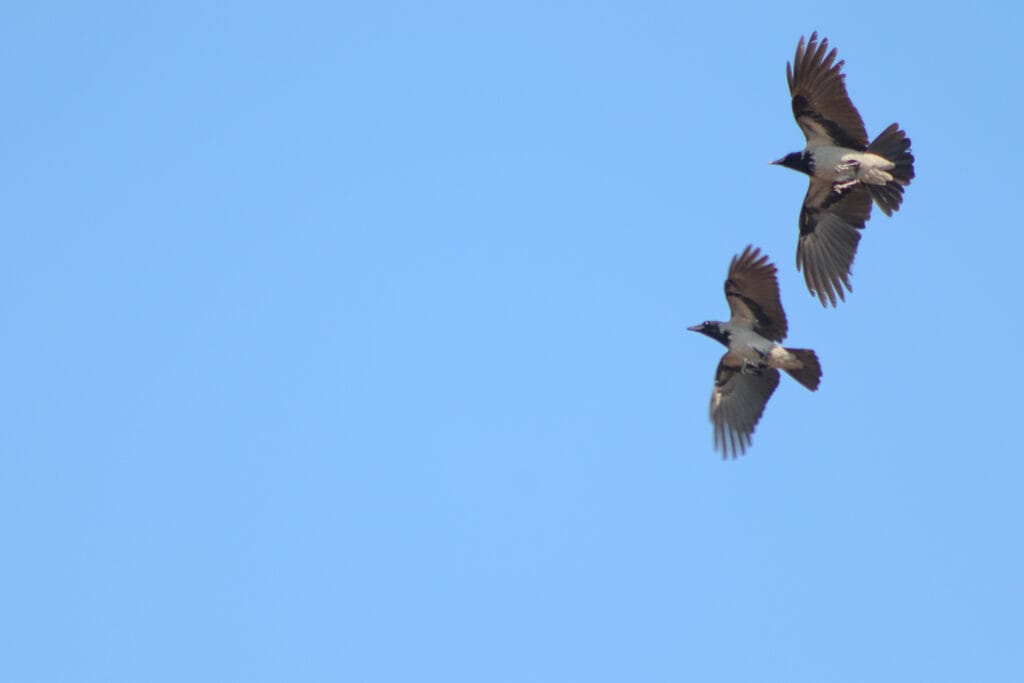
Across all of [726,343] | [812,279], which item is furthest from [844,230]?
[726,343]

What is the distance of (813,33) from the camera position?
75.8 feet

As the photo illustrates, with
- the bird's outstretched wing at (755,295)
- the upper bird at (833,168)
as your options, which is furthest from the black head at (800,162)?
the bird's outstretched wing at (755,295)

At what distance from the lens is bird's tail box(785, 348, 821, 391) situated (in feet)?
74.1

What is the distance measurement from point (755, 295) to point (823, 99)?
2750 mm

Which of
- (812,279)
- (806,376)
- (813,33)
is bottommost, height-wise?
(806,376)

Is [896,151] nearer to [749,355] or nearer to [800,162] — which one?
[800,162]

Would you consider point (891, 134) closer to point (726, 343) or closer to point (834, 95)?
point (834, 95)

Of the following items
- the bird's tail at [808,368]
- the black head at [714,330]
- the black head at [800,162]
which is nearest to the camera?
the bird's tail at [808,368]

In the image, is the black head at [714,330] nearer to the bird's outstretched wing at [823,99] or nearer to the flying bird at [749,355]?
the flying bird at [749,355]

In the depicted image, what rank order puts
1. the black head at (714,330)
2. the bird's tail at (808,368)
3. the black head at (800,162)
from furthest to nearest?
the black head at (800,162), the black head at (714,330), the bird's tail at (808,368)

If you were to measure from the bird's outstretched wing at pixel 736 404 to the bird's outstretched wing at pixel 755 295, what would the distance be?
725mm

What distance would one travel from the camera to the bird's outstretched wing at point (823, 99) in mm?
23016

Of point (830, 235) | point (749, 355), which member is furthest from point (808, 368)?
point (830, 235)

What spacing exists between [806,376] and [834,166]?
2.88 meters
